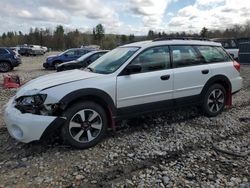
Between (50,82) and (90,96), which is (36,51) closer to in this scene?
(50,82)

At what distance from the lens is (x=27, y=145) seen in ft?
16.4

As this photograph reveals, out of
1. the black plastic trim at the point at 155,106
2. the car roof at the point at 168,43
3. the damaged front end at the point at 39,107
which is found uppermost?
the car roof at the point at 168,43

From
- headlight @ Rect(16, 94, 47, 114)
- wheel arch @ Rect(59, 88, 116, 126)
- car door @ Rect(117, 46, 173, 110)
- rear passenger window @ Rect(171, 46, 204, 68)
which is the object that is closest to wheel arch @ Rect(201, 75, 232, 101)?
rear passenger window @ Rect(171, 46, 204, 68)

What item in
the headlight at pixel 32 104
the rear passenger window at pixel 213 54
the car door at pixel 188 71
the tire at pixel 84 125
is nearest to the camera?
the headlight at pixel 32 104

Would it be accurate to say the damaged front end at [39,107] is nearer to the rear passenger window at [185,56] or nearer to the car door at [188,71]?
the car door at [188,71]

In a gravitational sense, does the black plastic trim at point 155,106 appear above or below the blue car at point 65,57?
below

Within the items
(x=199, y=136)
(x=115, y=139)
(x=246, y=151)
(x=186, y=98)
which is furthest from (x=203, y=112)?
(x=115, y=139)

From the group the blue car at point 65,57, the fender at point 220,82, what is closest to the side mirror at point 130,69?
the fender at point 220,82

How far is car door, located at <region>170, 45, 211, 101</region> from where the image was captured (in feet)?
19.1

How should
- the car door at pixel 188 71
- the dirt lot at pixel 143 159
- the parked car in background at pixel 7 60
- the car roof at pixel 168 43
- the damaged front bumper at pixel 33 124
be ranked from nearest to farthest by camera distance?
the dirt lot at pixel 143 159 → the damaged front bumper at pixel 33 124 → the car roof at pixel 168 43 → the car door at pixel 188 71 → the parked car in background at pixel 7 60

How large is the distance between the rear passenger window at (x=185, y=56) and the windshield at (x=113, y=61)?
82 cm

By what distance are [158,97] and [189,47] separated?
1.37 m

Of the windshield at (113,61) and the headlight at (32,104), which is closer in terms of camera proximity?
the headlight at (32,104)

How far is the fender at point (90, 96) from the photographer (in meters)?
4.60
